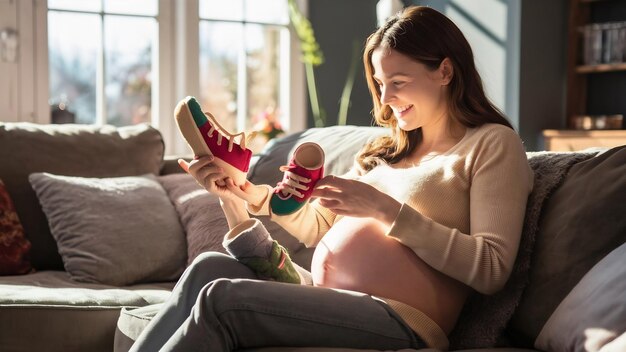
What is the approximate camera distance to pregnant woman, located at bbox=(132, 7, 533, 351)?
1603 mm

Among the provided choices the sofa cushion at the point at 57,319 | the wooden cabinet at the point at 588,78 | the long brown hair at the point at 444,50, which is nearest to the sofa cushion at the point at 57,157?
the sofa cushion at the point at 57,319

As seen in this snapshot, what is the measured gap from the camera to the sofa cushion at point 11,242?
2.80 m

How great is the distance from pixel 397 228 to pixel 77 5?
11.2ft

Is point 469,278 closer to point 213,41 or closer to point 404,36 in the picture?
point 404,36

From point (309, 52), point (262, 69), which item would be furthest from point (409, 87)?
point (262, 69)

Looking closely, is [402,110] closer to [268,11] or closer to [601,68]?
[601,68]

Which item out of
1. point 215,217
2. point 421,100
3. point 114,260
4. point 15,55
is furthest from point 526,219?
point 15,55

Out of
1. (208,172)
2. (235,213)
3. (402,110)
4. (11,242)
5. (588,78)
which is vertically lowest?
(11,242)

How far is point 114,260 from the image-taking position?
278cm

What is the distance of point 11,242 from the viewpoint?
282 centimetres

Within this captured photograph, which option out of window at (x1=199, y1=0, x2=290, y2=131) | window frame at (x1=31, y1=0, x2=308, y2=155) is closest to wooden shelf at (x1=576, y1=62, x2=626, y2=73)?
window at (x1=199, y1=0, x2=290, y2=131)

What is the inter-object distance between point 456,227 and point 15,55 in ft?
10.8

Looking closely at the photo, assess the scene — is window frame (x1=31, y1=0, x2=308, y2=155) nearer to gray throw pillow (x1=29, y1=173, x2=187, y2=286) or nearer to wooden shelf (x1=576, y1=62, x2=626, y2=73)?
gray throw pillow (x1=29, y1=173, x2=187, y2=286)

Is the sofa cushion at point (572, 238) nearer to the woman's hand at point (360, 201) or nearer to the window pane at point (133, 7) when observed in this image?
the woman's hand at point (360, 201)
